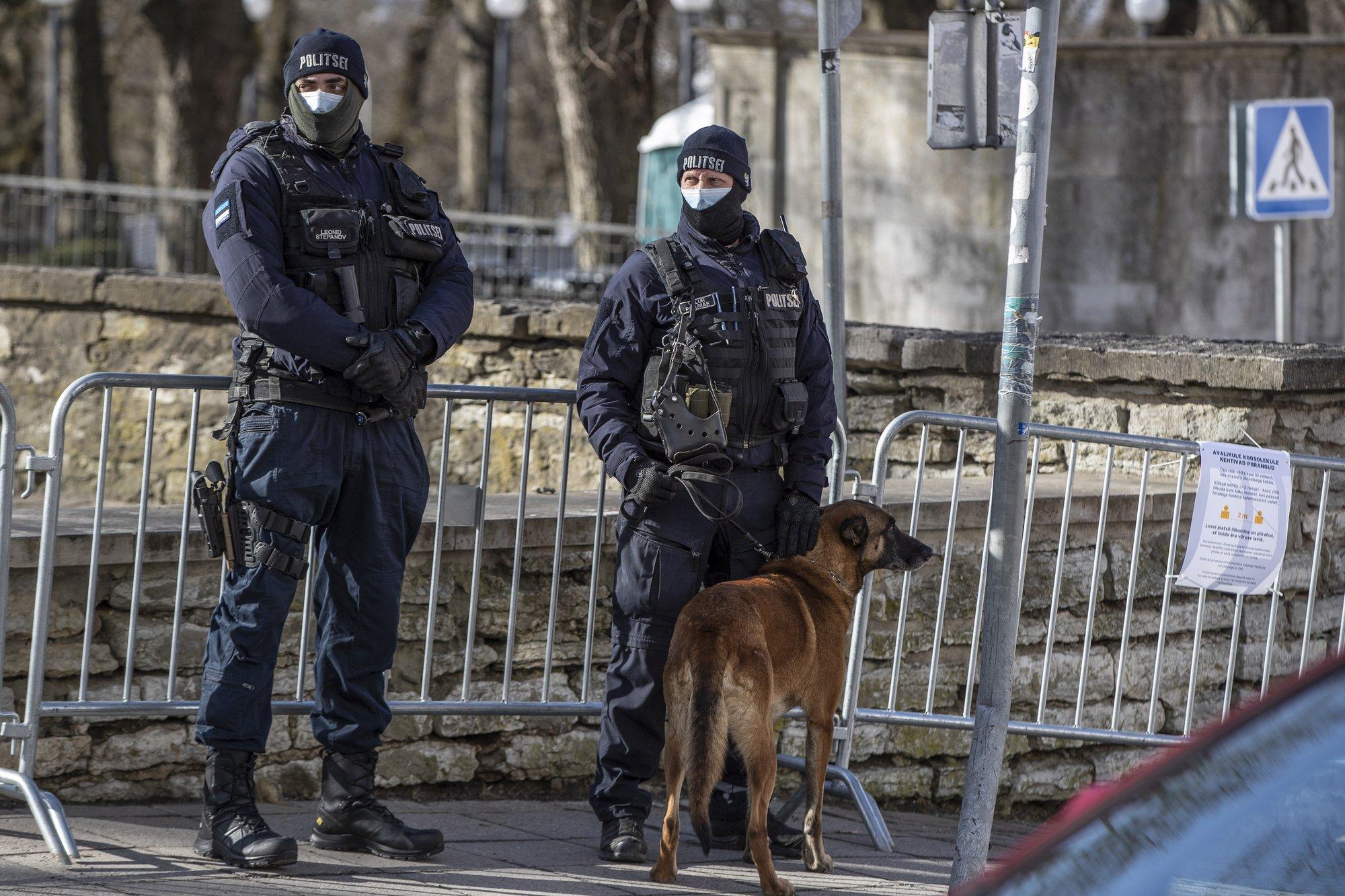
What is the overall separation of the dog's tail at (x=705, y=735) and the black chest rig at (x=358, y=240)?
4.20ft

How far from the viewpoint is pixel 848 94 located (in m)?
13.4

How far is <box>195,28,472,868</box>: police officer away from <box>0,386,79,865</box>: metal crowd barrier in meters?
0.38

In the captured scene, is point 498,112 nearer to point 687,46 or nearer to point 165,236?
point 687,46

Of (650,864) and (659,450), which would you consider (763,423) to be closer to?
(659,450)

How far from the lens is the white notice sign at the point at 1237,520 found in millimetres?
5863

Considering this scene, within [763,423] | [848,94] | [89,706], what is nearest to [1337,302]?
[848,94]

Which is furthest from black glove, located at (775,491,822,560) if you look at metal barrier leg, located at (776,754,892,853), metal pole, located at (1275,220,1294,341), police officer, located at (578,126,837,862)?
metal pole, located at (1275,220,1294,341)

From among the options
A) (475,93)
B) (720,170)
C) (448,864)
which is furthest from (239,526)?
(475,93)

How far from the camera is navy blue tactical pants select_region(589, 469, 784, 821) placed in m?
4.70

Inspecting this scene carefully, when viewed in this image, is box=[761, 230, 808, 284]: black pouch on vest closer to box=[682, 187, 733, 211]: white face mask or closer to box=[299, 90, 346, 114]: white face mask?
box=[682, 187, 733, 211]: white face mask

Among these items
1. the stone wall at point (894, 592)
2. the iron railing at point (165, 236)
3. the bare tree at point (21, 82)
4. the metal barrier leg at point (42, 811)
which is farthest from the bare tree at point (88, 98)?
the metal barrier leg at point (42, 811)

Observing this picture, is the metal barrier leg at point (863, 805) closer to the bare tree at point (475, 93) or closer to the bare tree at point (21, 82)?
the bare tree at point (475, 93)

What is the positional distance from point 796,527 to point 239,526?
1559 millimetres

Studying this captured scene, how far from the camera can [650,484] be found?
4.54m
